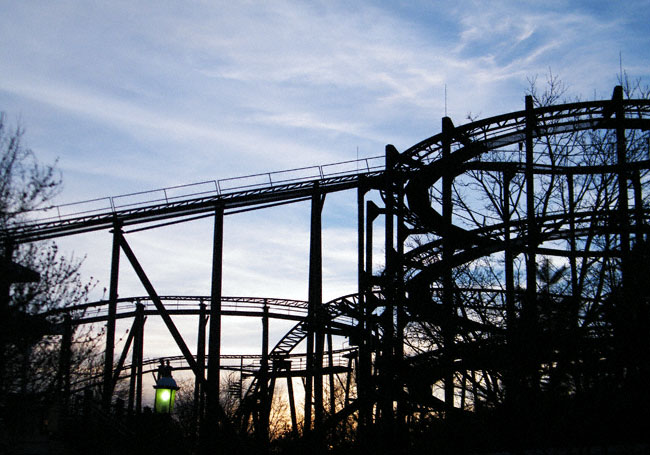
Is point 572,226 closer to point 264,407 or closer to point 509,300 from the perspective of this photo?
point 509,300

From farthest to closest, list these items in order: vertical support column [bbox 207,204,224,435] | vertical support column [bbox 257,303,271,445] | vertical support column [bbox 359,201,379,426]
→ vertical support column [bbox 207,204,224,435]
vertical support column [bbox 257,303,271,445]
vertical support column [bbox 359,201,379,426]

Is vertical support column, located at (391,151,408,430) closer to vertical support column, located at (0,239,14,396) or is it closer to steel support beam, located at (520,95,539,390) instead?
steel support beam, located at (520,95,539,390)

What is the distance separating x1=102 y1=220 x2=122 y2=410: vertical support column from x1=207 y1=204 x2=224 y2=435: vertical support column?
2.79 metres

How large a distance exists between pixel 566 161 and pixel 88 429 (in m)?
12.7

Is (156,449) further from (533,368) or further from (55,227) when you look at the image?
(55,227)

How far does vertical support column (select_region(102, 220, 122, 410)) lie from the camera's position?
19.0m

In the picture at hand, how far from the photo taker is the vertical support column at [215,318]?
18.6 metres

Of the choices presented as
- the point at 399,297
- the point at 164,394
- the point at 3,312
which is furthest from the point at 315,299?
the point at 3,312

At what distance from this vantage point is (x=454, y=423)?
947 cm

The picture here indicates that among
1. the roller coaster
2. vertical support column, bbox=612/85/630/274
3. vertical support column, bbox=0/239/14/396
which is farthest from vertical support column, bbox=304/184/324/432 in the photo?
vertical support column, bbox=0/239/14/396

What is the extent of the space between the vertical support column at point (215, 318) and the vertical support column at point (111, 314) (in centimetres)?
279

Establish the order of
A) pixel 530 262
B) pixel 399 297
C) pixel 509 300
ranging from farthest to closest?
pixel 399 297 → pixel 530 262 → pixel 509 300

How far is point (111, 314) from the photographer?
2020 centimetres

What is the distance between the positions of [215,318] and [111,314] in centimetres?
346
